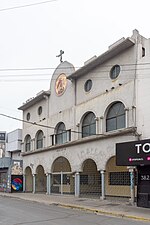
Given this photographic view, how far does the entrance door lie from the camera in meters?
17.0

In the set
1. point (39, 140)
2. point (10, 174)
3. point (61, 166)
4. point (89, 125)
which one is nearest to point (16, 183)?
point (10, 174)

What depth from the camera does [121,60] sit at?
75.3 ft

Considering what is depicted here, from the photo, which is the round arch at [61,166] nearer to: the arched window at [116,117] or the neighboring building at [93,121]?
the neighboring building at [93,121]

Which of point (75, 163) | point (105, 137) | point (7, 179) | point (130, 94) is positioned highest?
point (130, 94)

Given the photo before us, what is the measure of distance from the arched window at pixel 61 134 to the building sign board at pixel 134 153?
39.0ft

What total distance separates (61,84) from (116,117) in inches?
338

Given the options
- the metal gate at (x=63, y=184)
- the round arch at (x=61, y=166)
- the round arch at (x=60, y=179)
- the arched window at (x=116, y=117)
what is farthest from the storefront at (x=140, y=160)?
the round arch at (x=61, y=166)

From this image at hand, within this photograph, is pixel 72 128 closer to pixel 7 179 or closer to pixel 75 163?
pixel 75 163

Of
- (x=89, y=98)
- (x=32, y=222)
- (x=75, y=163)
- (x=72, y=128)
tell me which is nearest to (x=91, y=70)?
(x=89, y=98)

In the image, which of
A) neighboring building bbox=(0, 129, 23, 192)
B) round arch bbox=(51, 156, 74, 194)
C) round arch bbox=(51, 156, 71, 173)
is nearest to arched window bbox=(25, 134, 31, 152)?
neighboring building bbox=(0, 129, 23, 192)

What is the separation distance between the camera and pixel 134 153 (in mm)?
16766

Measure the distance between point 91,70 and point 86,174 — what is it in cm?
817

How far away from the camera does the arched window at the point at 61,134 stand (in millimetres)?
29139

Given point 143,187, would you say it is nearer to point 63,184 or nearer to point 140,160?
point 140,160
